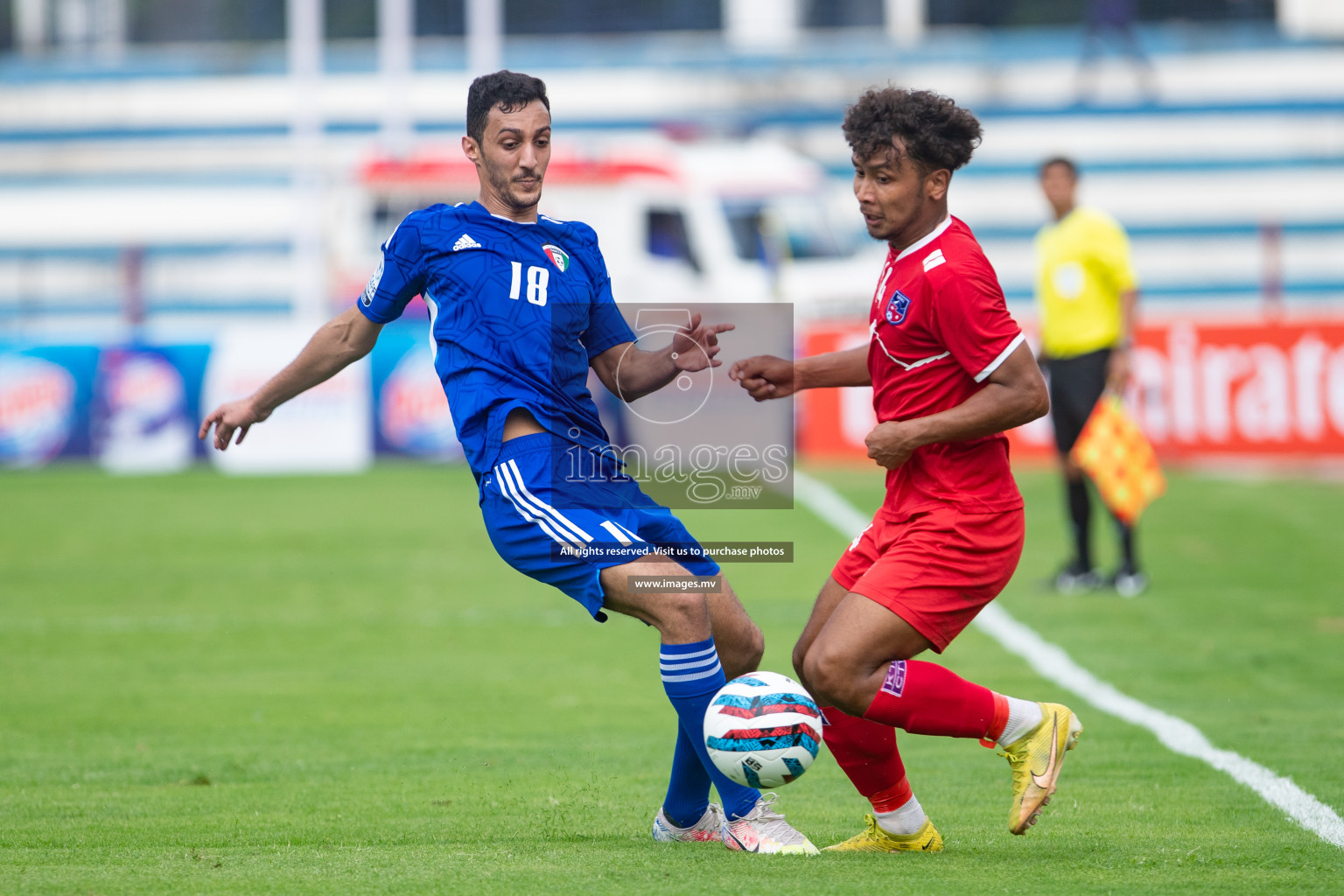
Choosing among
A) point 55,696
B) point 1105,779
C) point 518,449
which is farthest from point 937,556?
point 55,696

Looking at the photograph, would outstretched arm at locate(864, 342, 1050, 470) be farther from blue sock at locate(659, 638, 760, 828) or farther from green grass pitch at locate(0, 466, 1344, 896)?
green grass pitch at locate(0, 466, 1344, 896)

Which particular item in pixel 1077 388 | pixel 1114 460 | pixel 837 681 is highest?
pixel 1077 388

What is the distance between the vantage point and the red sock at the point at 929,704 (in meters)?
4.53

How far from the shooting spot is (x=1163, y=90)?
101 ft

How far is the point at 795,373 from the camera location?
5.09 metres

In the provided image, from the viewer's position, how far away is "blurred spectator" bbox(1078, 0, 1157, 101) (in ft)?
97.1

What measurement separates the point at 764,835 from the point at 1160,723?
8.69 feet

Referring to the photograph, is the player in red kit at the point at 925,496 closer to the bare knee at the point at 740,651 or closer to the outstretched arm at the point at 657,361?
the bare knee at the point at 740,651

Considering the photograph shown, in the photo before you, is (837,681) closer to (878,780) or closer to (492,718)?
(878,780)

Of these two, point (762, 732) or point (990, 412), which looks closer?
point (990, 412)

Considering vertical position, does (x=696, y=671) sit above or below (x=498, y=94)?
below

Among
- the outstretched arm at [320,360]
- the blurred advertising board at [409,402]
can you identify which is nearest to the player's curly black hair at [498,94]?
the outstretched arm at [320,360]

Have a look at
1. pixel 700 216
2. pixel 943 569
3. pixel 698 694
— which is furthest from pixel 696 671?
pixel 700 216

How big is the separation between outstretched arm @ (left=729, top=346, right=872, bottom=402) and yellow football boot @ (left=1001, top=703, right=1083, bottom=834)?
3.81 feet
